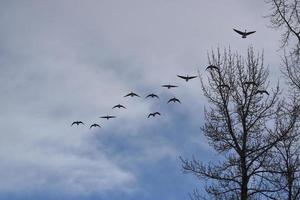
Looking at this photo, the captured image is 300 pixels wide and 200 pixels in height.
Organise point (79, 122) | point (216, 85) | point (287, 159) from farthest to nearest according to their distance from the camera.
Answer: point (79, 122)
point (287, 159)
point (216, 85)

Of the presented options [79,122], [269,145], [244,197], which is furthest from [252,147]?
[79,122]

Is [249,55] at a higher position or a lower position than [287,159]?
higher

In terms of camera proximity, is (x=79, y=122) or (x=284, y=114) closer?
(x=284, y=114)

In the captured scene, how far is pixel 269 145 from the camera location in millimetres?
19625

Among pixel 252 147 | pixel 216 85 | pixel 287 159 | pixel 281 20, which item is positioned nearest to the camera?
pixel 281 20

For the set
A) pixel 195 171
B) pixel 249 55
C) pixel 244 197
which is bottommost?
pixel 244 197

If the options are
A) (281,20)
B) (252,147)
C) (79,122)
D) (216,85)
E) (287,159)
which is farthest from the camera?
(79,122)

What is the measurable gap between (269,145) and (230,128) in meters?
1.48

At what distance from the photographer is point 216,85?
21.3m

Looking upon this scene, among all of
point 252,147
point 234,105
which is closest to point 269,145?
point 252,147

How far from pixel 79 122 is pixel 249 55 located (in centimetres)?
1019

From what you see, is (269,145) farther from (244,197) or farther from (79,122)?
(79,122)

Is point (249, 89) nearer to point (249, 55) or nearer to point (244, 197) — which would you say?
point (249, 55)

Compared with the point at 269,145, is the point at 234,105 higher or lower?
higher
